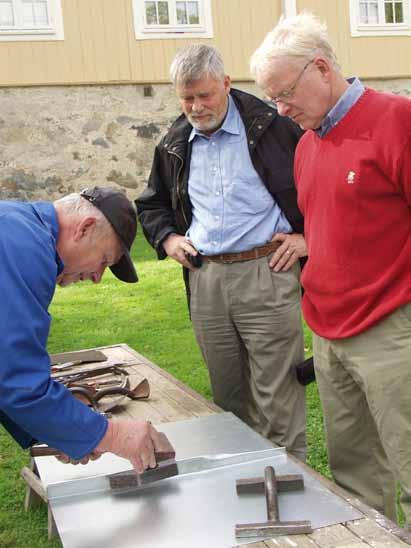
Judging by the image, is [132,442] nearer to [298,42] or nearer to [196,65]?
[298,42]

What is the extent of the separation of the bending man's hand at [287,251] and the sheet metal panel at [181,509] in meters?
1.05

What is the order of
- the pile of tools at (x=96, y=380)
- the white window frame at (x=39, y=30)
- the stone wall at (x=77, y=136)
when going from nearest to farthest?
the pile of tools at (x=96, y=380) → the white window frame at (x=39, y=30) → the stone wall at (x=77, y=136)

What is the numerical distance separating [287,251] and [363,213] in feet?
2.91

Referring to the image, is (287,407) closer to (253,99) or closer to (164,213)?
(164,213)

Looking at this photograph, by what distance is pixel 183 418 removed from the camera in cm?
300

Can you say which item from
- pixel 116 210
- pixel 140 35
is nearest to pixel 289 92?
pixel 116 210

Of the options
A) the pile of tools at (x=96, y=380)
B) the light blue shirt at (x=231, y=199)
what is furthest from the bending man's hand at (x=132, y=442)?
the light blue shirt at (x=231, y=199)

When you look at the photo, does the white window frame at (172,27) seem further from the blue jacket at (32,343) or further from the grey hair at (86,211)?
the blue jacket at (32,343)

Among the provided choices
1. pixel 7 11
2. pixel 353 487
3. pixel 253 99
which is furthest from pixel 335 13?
pixel 353 487

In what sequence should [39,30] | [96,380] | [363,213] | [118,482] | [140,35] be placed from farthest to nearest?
[140,35] < [39,30] < [96,380] < [363,213] < [118,482]

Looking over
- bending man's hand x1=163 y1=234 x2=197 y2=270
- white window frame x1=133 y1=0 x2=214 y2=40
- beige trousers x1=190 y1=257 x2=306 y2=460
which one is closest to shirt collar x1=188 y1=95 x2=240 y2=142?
bending man's hand x1=163 y1=234 x2=197 y2=270

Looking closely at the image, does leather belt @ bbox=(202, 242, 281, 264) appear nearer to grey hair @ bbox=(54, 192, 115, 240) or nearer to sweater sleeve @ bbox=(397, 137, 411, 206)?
sweater sleeve @ bbox=(397, 137, 411, 206)

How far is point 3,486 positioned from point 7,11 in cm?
891

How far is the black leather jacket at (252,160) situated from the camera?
10.9 feet
